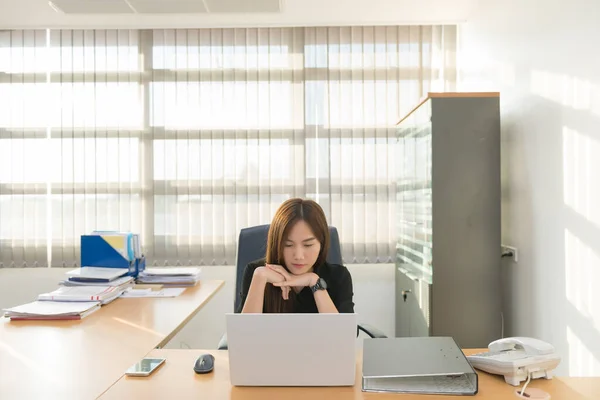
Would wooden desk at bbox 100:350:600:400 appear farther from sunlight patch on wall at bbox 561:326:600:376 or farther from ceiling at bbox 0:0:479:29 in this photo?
ceiling at bbox 0:0:479:29

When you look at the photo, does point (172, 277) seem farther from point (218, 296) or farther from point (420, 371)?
point (420, 371)

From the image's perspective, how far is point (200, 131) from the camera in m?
3.78

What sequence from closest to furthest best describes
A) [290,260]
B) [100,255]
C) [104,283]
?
1. [290,260]
2. [104,283]
3. [100,255]

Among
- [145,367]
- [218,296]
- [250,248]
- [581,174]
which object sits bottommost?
[218,296]

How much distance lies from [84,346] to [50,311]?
1.75 feet

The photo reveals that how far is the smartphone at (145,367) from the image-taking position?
1325 millimetres

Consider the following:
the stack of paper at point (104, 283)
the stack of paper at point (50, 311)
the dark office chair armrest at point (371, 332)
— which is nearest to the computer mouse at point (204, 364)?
the dark office chair armrest at point (371, 332)

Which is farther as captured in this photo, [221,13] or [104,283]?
[221,13]

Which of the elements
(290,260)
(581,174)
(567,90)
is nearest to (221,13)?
(567,90)

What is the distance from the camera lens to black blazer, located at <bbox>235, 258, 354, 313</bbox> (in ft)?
5.86

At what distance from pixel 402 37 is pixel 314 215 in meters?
2.61

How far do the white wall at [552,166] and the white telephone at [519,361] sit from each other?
100 cm

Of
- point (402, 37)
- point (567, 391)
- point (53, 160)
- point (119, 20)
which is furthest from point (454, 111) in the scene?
point (53, 160)

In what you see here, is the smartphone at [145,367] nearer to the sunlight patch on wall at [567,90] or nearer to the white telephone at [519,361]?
the white telephone at [519,361]
